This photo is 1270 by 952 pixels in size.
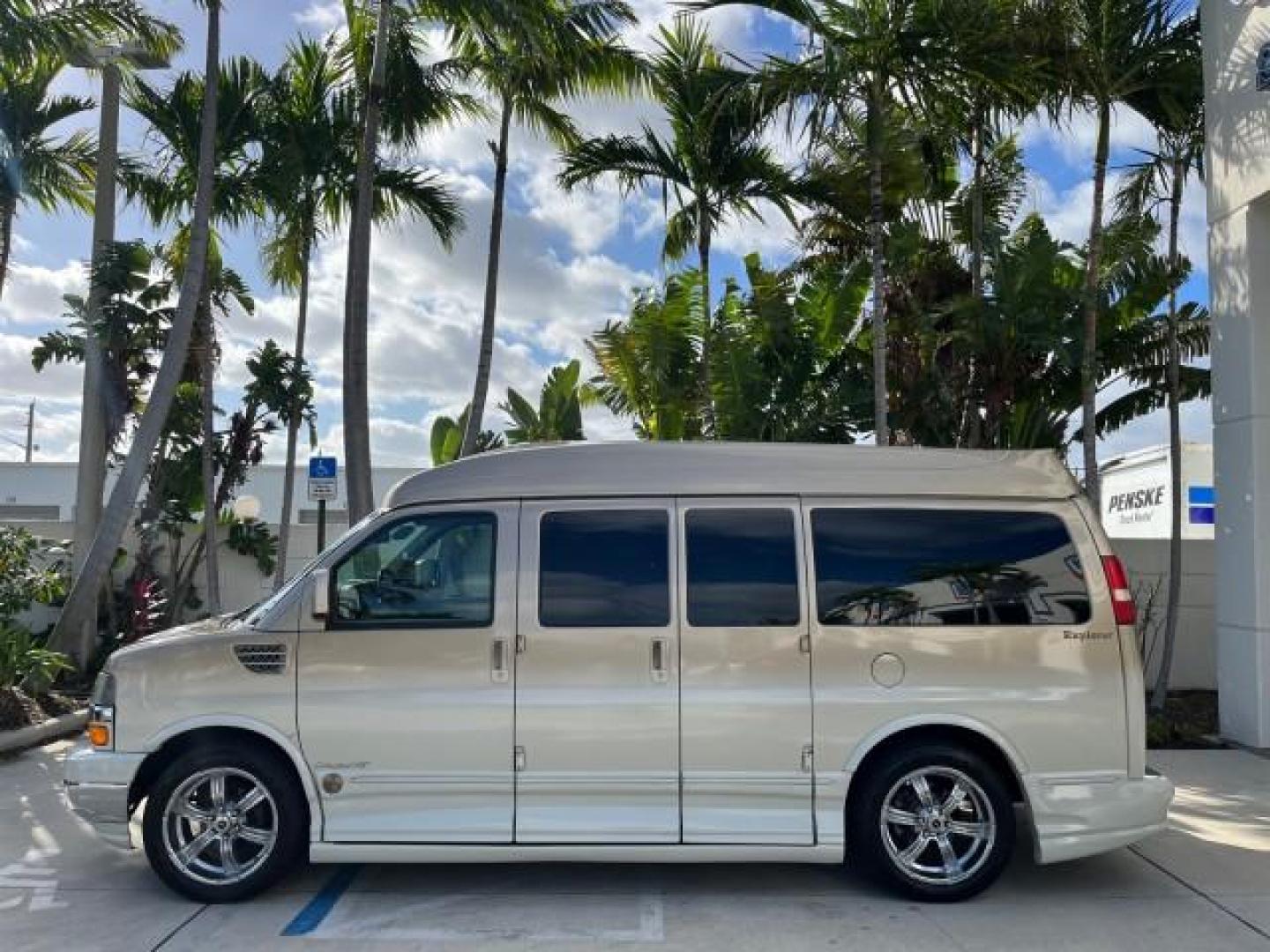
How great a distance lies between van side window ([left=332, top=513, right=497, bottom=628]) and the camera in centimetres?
532

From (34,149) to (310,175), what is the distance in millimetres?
3747

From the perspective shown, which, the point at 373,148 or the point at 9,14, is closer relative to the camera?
the point at 9,14

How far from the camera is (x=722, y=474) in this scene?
18.0 ft

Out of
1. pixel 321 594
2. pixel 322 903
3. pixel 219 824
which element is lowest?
pixel 322 903

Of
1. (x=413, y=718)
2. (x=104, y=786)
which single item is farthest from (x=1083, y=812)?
(x=104, y=786)

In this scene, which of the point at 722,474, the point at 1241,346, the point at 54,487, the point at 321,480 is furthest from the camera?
the point at 54,487

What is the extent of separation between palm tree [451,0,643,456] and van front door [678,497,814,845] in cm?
762

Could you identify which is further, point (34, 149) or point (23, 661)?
point (34, 149)

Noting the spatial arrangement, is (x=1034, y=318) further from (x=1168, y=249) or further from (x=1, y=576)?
(x=1, y=576)

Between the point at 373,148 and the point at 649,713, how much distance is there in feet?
30.0

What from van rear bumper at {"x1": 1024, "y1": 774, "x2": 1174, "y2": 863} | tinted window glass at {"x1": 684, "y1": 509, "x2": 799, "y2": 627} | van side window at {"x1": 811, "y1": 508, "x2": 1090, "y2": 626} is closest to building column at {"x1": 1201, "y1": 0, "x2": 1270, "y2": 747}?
van rear bumper at {"x1": 1024, "y1": 774, "x2": 1174, "y2": 863}

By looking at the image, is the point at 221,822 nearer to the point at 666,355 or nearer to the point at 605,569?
the point at 605,569

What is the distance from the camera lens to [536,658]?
5.22 meters

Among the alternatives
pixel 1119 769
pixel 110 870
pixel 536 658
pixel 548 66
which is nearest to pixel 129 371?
pixel 548 66
